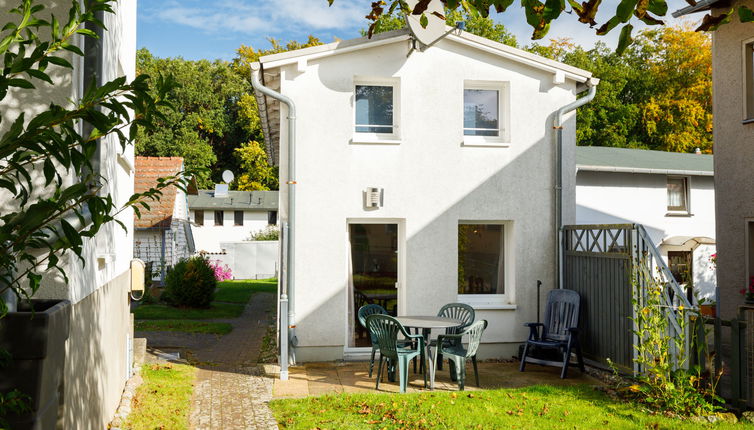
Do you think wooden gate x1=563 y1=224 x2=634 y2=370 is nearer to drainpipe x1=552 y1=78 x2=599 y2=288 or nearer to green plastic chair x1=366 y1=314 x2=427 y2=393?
drainpipe x1=552 y1=78 x2=599 y2=288

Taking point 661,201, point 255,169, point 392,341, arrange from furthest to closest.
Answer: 1. point 255,169
2. point 661,201
3. point 392,341

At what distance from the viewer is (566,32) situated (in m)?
36.3

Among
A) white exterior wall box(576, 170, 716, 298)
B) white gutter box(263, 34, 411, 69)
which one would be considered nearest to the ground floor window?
white gutter box(263, 34, 411, 69)

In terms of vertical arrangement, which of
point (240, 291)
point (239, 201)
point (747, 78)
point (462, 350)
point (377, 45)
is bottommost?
point (240, 291)

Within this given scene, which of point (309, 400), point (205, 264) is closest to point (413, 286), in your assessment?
point (309, 400)

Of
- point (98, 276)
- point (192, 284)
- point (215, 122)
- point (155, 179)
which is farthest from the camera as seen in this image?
point (215, 122)

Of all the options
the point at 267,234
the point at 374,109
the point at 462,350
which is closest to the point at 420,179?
the point at 374,109

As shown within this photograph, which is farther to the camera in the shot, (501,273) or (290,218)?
(501,273)

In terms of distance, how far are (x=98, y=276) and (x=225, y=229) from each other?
37.9 meters

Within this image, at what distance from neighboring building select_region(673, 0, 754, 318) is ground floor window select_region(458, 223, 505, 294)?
13.3 feet

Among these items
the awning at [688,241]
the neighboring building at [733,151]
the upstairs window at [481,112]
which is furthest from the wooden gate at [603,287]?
the awning at [688,241]

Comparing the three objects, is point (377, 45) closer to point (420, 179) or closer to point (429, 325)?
point (420, 179)

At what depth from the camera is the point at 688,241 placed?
68.1 ft

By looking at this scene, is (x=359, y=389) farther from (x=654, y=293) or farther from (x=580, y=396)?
(x=654, y=293)
